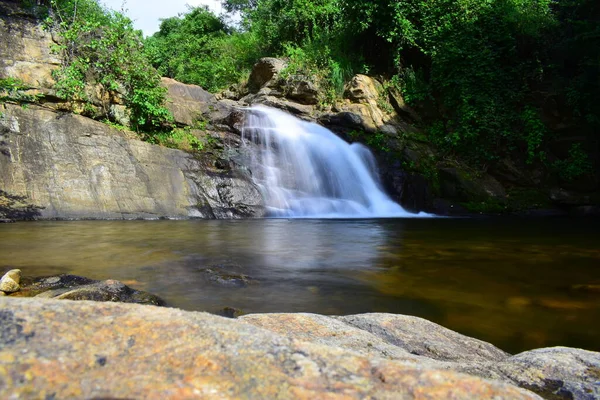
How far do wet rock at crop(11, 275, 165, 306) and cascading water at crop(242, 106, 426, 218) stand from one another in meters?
7.53

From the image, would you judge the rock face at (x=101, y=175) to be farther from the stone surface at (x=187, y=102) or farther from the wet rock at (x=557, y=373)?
the wet rock at (x=557, y=373)

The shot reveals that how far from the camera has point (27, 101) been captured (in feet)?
32.0

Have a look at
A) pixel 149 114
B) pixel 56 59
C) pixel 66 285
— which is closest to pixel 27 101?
pixel 56 59

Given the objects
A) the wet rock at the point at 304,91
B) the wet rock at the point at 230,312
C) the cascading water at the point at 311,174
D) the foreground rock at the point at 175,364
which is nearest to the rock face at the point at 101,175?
the cascading water at the point at 311,174

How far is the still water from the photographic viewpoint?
3.71m

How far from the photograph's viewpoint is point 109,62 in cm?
1134

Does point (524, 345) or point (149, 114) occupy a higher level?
point (149, 114)

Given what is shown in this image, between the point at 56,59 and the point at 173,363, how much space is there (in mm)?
12283

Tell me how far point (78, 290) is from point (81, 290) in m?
0.02

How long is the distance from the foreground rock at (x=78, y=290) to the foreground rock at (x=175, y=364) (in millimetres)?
1989

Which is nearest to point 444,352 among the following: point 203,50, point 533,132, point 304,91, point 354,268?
point 354,268

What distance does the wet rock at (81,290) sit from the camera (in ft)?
10.4

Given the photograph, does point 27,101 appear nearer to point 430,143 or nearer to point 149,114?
point 149,114

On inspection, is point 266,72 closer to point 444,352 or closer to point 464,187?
point 464,187
